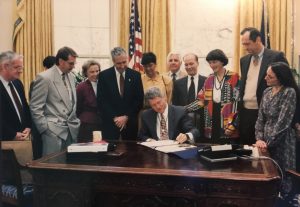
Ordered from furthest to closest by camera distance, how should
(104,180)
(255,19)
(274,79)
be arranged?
(255,19)
(274,79)
(104,180)

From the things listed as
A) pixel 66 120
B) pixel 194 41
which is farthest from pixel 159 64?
pixel 66 120

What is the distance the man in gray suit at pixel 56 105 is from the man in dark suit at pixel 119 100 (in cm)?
34

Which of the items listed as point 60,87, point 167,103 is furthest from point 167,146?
point 60,87

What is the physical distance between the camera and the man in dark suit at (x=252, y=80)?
344 cm

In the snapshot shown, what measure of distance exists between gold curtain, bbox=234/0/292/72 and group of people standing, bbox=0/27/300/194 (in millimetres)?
1935

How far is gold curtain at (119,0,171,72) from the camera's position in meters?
5.55

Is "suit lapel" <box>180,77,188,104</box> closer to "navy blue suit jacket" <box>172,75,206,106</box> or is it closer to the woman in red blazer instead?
"navy blue suit jacket" <box>172,75,206,106</box>

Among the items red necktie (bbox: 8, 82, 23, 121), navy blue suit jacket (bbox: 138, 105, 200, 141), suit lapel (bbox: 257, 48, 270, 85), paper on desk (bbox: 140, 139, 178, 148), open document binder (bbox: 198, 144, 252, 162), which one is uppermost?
suit lapel (bbox: 257, 48, 270, 85)

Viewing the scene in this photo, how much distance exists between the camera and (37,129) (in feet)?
10.6

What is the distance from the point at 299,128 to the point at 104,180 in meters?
1.84

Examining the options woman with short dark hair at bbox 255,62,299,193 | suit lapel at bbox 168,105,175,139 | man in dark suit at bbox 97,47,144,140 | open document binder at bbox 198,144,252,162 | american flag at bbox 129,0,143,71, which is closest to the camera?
open document binder at bbox 198,144,252,162

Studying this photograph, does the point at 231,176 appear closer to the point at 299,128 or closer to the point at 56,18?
the point at 299,128

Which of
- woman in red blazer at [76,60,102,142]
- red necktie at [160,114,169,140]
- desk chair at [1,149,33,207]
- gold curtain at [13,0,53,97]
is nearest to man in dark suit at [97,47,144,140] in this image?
woman in red blazer at [76,60,102,142]

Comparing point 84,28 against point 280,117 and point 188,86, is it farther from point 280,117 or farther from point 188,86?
point 280,117
